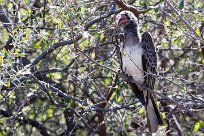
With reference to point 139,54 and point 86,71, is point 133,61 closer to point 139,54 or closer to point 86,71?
point 139,54

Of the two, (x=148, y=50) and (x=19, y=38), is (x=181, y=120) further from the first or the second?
(x=19, y=38)

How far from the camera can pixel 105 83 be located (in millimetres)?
6484

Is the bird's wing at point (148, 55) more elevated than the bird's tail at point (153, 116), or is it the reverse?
the bird's wing at point (148, 55)

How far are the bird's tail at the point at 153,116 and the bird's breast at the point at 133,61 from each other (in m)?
0.30

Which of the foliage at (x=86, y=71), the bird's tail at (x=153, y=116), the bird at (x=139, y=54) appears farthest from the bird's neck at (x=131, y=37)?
the bird's tail at (x=153, y=116)

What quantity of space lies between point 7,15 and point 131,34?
1.54 metres

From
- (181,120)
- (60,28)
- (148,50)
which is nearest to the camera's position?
(60,28)

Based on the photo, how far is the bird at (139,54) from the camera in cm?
562

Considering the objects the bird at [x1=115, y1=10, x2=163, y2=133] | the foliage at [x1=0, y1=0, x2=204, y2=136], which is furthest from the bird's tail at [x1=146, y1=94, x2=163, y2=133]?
the foliage at [x1=0, y1=0, x2=204, y2=136]

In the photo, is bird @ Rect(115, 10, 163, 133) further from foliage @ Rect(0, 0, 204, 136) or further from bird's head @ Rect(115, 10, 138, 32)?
foliage @ Rect(0, 0, 204, 136)

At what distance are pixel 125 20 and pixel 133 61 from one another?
428mm

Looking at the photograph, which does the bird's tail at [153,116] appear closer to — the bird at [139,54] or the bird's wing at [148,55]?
the bird at [139,54]

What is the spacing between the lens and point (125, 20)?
572 cm

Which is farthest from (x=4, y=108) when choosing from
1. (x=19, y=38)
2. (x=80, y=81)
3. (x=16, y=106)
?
(x=19, y=38)
